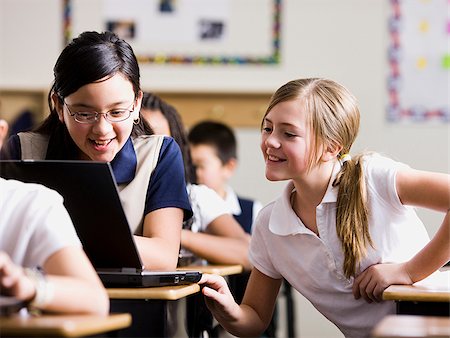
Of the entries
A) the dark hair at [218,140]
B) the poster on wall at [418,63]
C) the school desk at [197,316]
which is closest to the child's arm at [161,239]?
the school desk at [197,316]

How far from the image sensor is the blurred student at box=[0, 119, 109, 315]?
1190 mm

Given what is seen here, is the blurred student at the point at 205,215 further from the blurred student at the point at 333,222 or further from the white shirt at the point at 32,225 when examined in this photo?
the white shirt at the point at 32,225

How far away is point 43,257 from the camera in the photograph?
1324 millimetres

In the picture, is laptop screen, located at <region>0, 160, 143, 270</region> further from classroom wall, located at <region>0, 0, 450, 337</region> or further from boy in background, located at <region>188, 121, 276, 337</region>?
classroom wall, located at <region>0, 0, 450, 337</region>

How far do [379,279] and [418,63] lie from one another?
301 centimetres

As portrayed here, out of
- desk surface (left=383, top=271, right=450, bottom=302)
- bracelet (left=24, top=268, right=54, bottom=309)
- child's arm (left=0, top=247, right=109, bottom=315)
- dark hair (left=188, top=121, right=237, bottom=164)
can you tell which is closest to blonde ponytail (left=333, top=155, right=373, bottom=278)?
desk surface (left=383, top=271, right=450, bottom=302)

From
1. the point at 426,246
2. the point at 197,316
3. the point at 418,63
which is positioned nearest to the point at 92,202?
the point at 197,316

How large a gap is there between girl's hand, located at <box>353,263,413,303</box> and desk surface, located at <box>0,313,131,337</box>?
818mm

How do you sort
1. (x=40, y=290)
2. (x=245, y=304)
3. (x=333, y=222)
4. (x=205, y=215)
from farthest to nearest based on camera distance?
1. (x=205, y=215)
2. (x=245, y=304)
3. (x=333, y=222)
4. (x=40, y=290)

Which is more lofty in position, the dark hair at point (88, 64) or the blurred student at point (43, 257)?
the dark hair at point (88, 64)

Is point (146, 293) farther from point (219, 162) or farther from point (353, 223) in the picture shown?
point (219, 162)

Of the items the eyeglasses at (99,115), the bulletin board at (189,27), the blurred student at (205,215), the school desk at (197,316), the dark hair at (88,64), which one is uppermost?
the bulletin board at (189,27)

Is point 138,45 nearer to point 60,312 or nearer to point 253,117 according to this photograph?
point 253,117

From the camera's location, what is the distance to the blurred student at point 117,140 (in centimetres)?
196
